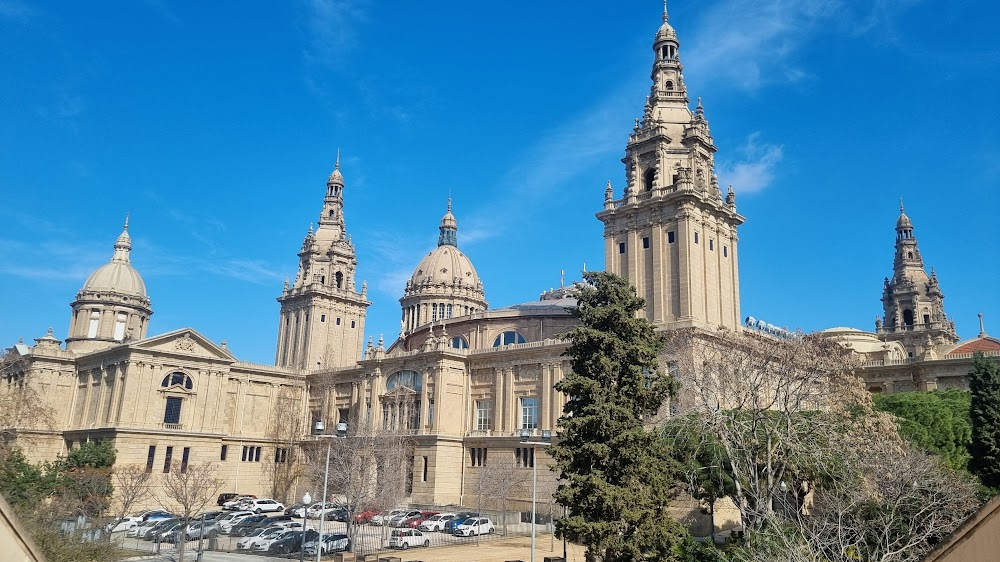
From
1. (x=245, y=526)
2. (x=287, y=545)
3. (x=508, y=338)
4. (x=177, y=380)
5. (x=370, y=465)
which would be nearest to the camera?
(x=287, y=545)

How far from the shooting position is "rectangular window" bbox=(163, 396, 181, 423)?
239 ft

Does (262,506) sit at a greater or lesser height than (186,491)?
lesser

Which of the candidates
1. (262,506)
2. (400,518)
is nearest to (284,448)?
(262,506)

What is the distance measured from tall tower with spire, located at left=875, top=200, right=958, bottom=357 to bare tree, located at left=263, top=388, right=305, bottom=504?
76221 mm

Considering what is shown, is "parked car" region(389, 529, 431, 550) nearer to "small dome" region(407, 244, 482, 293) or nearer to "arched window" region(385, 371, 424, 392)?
"arched window" region(385, 371, 424, 392)

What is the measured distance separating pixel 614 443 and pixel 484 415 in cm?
4065

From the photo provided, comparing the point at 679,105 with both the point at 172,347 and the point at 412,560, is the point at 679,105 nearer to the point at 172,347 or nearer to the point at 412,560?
the point at 412,560

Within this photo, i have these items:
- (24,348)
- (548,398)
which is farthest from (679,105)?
(24,348)

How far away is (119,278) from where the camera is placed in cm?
9656

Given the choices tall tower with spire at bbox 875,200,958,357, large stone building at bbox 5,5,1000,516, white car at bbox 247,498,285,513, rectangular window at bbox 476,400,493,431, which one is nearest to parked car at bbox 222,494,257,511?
white car at bbox 247,498,285,513

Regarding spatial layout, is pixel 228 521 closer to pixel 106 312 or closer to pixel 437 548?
pixel 437 548

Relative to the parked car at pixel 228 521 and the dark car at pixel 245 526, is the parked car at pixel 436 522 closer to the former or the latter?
the dark car at pixel 245 526

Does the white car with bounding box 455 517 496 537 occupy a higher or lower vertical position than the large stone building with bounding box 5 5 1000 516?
lower

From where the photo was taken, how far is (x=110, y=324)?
93.1 metres
